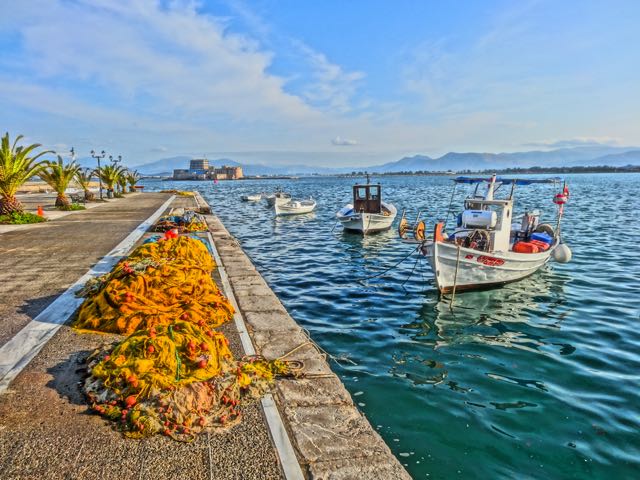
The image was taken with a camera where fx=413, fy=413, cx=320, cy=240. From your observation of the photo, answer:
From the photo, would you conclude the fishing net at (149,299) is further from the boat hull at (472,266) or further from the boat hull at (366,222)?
the boat hull at (366,222)

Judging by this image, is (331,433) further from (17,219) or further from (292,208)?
(292,208)

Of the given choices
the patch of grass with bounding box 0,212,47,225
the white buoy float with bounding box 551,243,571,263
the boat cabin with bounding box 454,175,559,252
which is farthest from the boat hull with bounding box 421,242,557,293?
the patch of grass with bounding box 0,212,47,225

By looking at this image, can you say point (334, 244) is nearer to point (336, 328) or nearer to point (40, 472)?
point (336, 328)

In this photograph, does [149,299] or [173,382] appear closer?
[173,382]

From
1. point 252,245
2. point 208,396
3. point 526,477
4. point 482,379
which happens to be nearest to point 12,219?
point 252,245

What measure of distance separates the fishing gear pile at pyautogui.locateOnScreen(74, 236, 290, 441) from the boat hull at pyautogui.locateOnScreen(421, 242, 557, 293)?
6.74 metres

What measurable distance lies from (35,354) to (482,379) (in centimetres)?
730

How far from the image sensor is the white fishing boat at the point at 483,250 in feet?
39.5

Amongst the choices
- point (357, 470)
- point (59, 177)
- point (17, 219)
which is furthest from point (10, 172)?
point (357, 470)

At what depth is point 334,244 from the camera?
2152 centimetres

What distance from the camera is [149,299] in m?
7.38

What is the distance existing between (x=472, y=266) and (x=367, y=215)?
1144 cm

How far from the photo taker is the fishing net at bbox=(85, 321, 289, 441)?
4.44 metres

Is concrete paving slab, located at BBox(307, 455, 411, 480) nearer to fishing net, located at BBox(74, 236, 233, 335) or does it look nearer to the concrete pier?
the concrete pier
